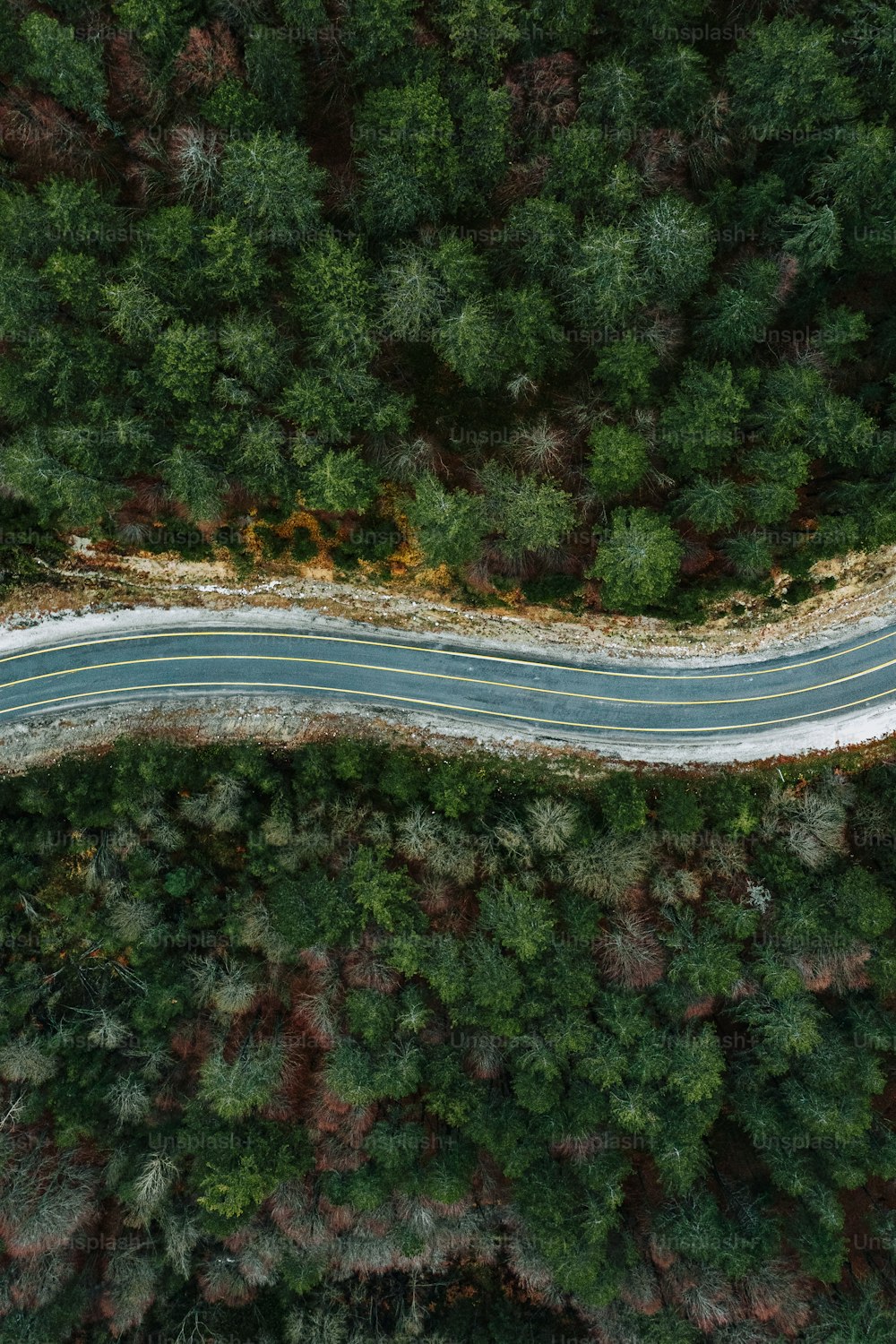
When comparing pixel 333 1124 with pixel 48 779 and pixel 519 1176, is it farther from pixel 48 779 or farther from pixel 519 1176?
pixel 48 779

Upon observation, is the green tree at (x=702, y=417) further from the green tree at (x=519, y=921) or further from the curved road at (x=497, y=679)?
the green tree at (x=519, y=921)

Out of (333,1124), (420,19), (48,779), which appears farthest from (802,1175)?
(420,19)

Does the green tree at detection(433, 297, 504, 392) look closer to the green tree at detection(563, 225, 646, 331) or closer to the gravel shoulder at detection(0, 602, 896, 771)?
the green tree at detection(563, 225, 646, 331)

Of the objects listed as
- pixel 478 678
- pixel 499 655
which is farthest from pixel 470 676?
pixel 499 655

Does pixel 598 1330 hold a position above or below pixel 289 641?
below

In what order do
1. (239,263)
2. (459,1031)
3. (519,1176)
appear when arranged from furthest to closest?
(459,1031) → (519,1176) → (239,263)
